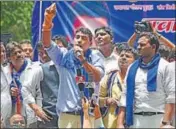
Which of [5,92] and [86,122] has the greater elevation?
[5,92]

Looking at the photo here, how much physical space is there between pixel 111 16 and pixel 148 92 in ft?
4.56

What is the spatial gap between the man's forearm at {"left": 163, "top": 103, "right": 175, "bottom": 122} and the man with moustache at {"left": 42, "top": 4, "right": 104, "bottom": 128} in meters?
0.75

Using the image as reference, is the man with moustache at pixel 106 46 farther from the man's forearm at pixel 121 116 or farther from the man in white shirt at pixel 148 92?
the man in white shirt at pixel 148 92

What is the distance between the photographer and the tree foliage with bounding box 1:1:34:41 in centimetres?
1157

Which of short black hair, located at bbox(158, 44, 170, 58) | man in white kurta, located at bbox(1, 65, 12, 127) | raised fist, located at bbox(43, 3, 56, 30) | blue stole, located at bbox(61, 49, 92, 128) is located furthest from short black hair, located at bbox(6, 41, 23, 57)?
short black hair, located at bbox(158, 44, 170, 58)

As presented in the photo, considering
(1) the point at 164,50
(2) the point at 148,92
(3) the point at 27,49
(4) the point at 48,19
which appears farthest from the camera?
(3) the point at 27,49

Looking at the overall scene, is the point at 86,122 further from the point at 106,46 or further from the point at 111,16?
the point at 111,16

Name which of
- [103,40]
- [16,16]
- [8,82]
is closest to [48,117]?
[8,82]

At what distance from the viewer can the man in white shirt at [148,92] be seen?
551 centimetres

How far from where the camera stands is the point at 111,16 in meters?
6.69

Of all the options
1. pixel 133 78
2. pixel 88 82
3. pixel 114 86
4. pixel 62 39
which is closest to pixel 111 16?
pixel 62 39

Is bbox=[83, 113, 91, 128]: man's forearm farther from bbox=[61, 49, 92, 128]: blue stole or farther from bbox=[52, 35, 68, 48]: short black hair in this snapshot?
bbox=[52, 35, 68, 48]: short black hair

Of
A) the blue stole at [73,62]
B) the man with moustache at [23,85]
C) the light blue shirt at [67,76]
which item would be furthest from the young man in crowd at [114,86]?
the man with moustache at [23,85]

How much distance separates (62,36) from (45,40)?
2.55ft
